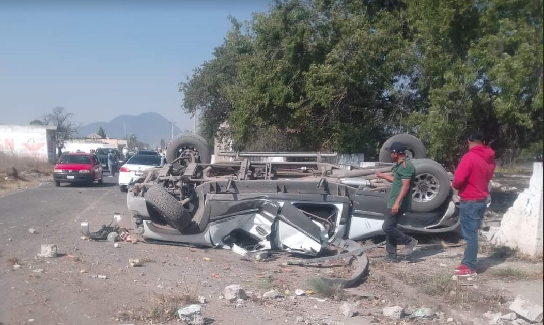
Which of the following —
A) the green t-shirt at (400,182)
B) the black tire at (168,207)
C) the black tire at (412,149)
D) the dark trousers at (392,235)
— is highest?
the black tire at (412,149)

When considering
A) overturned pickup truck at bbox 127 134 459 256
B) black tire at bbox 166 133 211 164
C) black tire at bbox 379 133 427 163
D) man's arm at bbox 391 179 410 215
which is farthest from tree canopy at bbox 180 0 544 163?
black tire at bbox 166 133 211 164

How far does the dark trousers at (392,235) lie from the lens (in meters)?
8.61

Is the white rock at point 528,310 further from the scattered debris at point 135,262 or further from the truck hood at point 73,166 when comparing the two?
the truck hood at point 73,166

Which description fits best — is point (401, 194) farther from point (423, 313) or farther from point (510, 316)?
point (510, 316)

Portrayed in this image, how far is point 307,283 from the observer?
24.2 ft

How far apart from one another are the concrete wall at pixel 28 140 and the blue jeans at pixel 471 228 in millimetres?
45855

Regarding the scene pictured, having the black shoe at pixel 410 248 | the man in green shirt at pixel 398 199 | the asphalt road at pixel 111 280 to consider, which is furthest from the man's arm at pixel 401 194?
the asphalt road at pixel 111 280

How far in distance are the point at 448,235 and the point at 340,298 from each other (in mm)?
4047

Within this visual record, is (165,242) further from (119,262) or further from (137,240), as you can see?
(119,262)

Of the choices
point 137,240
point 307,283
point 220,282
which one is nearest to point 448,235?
point 307,283

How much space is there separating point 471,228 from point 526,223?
1329mm

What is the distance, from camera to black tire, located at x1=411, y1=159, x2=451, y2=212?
9742 millimetres

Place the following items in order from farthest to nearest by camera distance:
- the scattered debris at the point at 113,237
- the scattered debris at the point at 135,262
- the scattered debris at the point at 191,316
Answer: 1. the scattered debris at the point at 113,237
2. the scattered debris at the point at 135,262
3. the scattered debris at the point at 191,316

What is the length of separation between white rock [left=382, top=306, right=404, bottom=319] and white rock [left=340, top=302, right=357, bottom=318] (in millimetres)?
321
